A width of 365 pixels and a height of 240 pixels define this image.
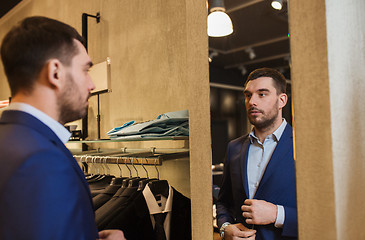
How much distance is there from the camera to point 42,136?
2.71 feet

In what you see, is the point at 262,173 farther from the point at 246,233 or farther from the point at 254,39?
the point at 254,39

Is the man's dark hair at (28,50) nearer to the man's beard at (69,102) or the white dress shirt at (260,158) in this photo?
the man's beard at (69,102)

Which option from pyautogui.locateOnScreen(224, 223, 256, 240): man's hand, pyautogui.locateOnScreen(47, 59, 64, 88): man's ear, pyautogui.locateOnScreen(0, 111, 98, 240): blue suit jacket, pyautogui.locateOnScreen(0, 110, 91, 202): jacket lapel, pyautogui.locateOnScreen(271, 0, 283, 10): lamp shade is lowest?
pyautogui.locateOnScreen(224, 223, 256, 240): man's hand

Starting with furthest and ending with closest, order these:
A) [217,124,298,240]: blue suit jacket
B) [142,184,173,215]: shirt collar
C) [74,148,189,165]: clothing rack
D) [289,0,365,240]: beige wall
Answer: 1. [74,148,189,165]: clothing rack
2. [142,184,173,215]: shirt collar
3. [217,124,298,240]: blue suit jacket
4. [289,0,365,240]: beige wall

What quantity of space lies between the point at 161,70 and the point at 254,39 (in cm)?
91

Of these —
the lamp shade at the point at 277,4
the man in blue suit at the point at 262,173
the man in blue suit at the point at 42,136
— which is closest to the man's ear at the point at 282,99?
the man in blue suit at the point at 262,173

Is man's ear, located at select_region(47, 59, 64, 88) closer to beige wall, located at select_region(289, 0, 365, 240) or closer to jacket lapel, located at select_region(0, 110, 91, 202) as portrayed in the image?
jacket lapel, located at select_region(0, 110, 91, 202)

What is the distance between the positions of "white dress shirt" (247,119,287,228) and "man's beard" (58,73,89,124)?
0.67m

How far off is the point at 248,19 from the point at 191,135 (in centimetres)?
55

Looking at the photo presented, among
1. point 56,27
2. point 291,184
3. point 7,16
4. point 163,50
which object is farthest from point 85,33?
point 7,16

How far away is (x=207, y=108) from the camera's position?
1.24m

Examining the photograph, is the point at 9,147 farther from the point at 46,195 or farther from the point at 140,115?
the point at 140,115

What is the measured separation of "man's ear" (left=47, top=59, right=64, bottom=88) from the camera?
896 millimetres

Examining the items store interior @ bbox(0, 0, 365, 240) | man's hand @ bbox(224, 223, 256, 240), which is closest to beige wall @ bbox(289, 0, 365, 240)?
store interior @ bbox(0, 0, 365, 240)
